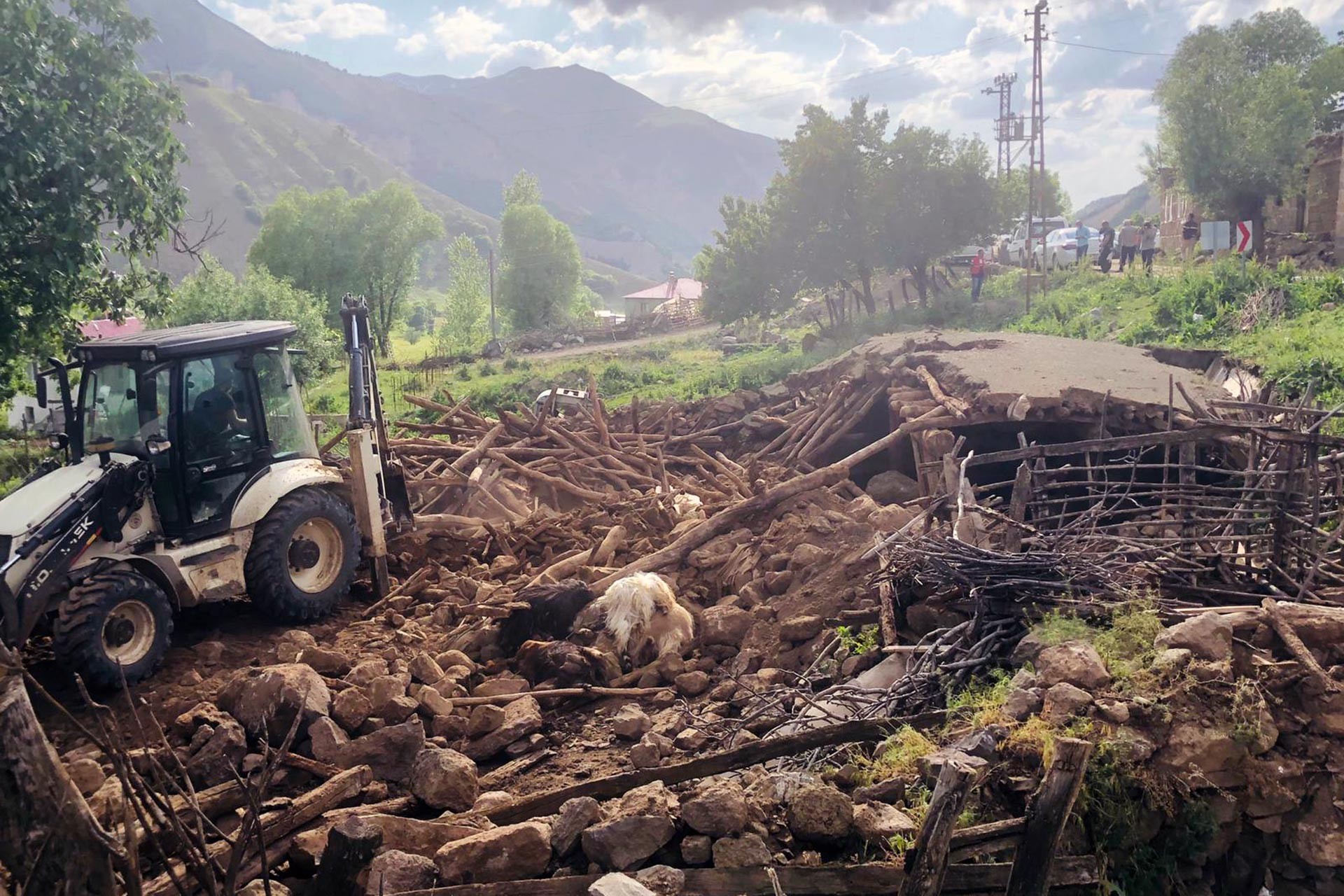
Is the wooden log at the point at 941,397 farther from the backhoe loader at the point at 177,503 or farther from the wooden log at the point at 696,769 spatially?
the wooden log at the point at 696,769

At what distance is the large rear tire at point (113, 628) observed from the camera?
6.54 m

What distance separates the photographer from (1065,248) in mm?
37250

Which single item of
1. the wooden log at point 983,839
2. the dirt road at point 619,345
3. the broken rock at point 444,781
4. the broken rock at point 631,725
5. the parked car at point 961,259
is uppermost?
the parked car at point 961,259

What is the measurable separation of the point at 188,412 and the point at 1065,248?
3606 cm

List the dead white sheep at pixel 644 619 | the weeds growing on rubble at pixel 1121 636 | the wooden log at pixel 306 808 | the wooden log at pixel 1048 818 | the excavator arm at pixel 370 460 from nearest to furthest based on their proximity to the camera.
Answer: the wooden log at pixel 1048 818, the wooden log at pixel 306 808, the weeds growing on rubble at pixel 1121 636, the dead white sheep at pixel 644 619, the excavator arm at pixel 370 460

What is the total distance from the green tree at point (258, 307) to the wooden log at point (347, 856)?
2423 cm

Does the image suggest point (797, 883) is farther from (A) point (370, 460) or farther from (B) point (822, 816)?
(A) point (370, 460)

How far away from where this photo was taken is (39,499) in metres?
7.11

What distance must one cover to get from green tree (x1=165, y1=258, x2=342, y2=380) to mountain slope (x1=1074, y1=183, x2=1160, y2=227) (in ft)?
322

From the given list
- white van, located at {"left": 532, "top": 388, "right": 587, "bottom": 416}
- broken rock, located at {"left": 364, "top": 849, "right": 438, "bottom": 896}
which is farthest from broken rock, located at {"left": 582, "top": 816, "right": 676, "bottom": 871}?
white van, located at {"left": 532, "top": 388, "right": 587, "bottom": 416}

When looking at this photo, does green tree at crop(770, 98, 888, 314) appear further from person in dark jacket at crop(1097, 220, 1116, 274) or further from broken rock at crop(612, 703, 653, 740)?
broken rock at crop(612, 703, 653, 740)

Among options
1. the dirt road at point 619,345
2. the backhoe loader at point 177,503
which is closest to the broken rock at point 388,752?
the backhoe loader at point 177,503

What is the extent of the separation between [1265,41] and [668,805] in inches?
1875

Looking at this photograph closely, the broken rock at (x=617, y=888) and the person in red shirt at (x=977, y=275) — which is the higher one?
the person in red shirt at (x=977, y=275)
